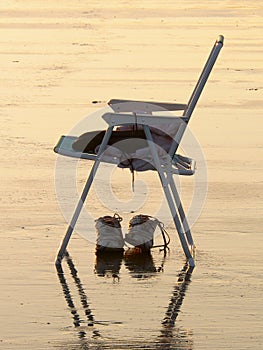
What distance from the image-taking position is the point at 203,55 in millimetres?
17562

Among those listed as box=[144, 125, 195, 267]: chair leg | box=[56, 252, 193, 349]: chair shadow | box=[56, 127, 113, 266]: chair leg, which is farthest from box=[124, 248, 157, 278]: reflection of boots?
box=[56, 127, 113, 266]: chair leg

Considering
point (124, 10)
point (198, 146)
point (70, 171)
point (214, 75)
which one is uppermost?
point (124, 10)

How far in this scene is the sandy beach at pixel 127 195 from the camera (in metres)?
6.66

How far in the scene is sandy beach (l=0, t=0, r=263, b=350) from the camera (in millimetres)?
6660

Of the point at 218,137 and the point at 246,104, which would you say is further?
the point at 246,104

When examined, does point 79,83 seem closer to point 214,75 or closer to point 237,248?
point 214,75

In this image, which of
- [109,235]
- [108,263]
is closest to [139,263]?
[108,263]

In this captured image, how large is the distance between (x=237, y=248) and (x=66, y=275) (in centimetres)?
115

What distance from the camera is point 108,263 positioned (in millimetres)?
7965

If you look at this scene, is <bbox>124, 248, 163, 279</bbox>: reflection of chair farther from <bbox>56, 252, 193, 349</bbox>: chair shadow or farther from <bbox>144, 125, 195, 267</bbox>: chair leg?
<bbox>144, 125, 195, 267</bbox>: chair leg

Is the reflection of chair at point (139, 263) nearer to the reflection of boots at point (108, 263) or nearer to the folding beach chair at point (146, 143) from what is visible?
the reflection of boots at point (108, 263)

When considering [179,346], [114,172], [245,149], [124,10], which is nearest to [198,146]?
[245,149]

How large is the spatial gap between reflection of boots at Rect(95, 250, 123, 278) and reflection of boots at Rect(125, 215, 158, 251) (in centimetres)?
12

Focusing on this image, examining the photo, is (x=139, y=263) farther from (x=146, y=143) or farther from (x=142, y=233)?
(x=146, y=143)
